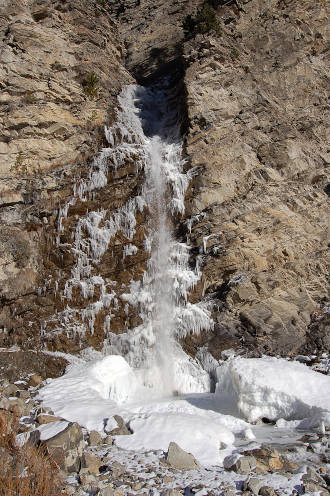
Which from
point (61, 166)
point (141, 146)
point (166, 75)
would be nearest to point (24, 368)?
point (61, 166)

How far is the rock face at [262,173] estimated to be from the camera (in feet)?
42.0

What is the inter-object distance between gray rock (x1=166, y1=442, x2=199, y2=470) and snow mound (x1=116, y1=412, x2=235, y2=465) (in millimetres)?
264

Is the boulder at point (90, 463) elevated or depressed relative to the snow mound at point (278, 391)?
depressed

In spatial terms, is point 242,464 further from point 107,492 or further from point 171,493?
point 107,492

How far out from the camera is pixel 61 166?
16250mm

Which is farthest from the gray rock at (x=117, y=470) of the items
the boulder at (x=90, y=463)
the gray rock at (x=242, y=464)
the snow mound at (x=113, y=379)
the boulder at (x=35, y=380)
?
the boulder at (x=35, y=380)

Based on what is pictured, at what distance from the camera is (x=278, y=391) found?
28.1 feet

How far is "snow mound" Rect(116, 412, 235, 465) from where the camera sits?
20.7 feet

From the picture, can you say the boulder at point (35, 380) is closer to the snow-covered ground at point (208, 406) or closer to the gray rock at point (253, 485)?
the snow-covered ground at point (208, 406)

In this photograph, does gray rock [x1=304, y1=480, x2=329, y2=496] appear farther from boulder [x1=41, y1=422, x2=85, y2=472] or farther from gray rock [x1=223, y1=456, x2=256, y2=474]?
boulder [x1=41, y1=422, x2=85, y2=472]

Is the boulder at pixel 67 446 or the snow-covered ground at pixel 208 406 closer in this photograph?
the boulder at pixel 67 446

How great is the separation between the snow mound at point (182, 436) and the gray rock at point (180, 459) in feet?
0.87

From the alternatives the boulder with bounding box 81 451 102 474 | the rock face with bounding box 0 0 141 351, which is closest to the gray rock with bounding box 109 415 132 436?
the boulder with bounding box 81 451 102 474

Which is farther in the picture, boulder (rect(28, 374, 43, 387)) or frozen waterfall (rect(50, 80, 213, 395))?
frozen waterfall (rect(50, 80, 213, 395))
